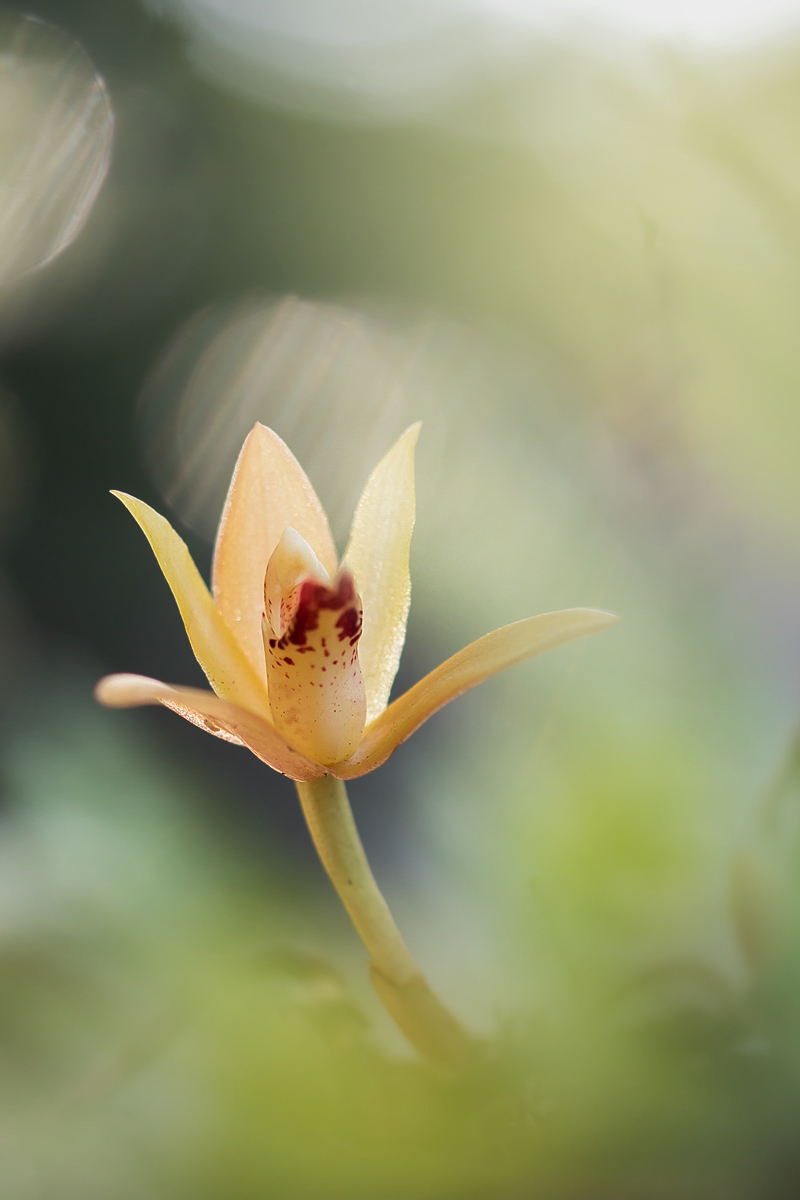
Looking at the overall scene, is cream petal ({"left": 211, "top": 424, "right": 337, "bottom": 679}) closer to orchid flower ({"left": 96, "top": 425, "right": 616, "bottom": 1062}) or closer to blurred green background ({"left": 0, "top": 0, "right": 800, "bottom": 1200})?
orchid flower ({"left": 96, "top": 425, "right": 616, "bottom": 1062})

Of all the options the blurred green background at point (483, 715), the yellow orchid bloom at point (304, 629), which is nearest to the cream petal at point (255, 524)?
the yellow orchid bloom at point (304, 629)

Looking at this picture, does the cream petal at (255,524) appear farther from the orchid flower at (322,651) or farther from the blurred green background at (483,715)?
the blurred green background at (483,715)

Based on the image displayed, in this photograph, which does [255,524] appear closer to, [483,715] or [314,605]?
[314,605]

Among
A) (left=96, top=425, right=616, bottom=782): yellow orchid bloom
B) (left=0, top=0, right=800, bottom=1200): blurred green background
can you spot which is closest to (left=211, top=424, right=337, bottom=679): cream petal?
(left=96, top=425, right=616, bottom=782): yellow orchid bloom

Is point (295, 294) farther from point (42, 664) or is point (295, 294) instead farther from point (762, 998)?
point (762, 998)

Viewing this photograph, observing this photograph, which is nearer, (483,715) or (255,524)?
(255,524)

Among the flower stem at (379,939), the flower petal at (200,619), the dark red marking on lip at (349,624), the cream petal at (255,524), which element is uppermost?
the cream petal at (255,524)

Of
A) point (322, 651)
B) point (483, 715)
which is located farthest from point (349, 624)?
point (483, 715)
